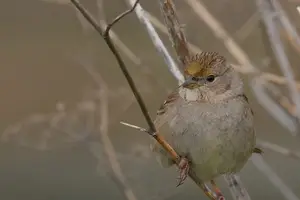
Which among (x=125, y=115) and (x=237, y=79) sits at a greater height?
(x=237, y=79)

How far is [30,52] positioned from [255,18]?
4185 millimetres

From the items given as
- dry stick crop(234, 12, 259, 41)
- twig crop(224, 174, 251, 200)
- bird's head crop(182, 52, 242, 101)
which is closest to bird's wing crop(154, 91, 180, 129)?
bird's head crop(182, 52, 242, 101)

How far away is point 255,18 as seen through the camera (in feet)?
14.8

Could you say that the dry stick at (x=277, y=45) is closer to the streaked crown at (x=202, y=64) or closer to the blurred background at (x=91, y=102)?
the blurred background at (x=91, y=102)

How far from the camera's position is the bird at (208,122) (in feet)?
10.3

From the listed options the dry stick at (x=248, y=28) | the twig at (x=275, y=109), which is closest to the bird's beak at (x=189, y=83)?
the twig at (x=275, y=109)

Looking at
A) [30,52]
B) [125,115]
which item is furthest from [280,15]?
[30,52]

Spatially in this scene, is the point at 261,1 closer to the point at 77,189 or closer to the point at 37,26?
the point at 77,189

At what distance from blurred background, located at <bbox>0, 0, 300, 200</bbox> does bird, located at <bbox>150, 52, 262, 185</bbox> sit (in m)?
0.45

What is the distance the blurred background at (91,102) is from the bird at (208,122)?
0.45 metres

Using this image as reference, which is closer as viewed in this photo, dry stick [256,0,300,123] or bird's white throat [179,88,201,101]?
bird's white throat [179,88,201,101]

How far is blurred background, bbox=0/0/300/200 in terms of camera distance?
181 inches

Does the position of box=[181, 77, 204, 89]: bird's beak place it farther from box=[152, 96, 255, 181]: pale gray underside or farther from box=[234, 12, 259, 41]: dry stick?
box=[234, 12, 259, 41]: dry stick

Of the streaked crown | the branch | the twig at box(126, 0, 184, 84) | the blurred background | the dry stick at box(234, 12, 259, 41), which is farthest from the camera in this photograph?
the blurred background
